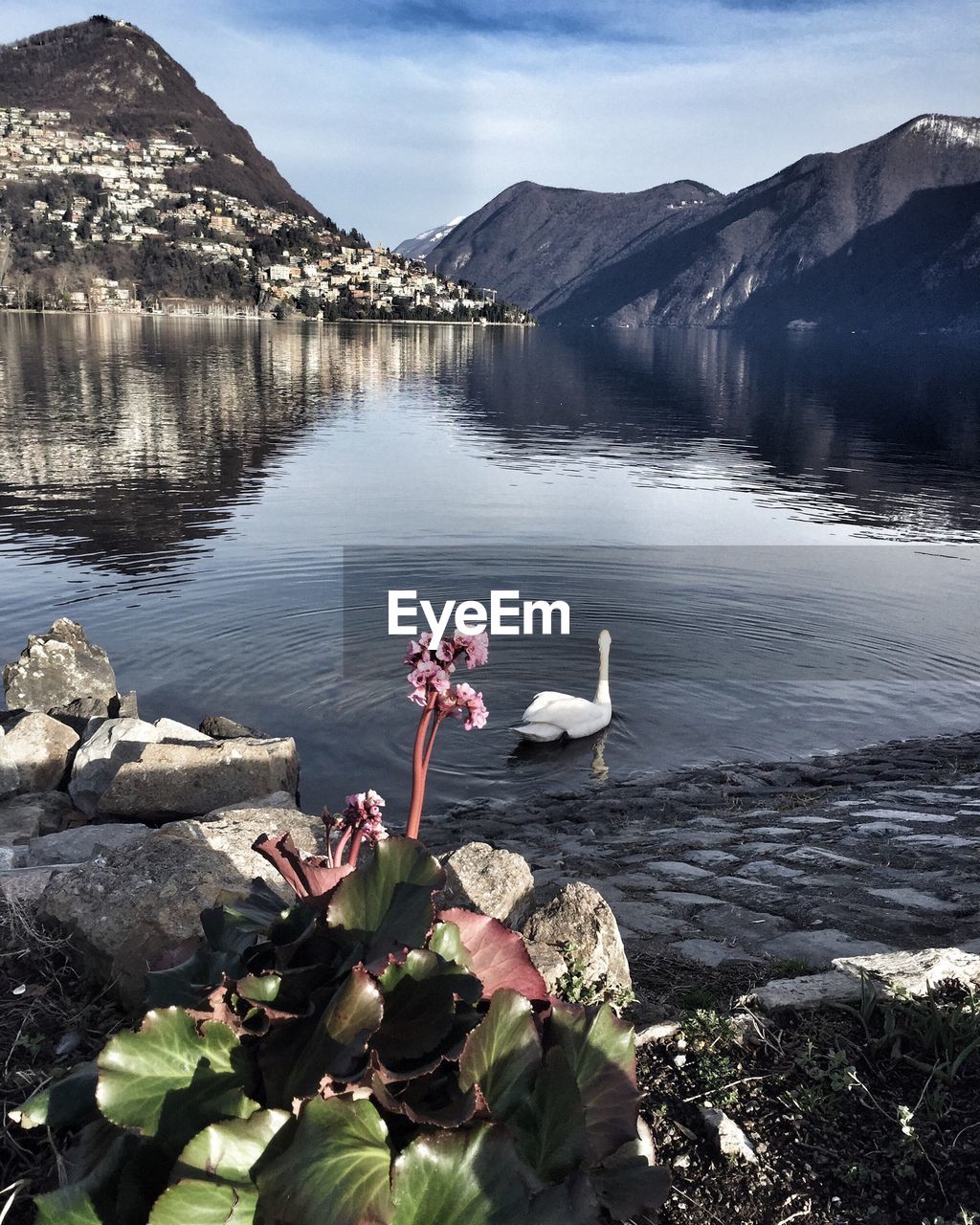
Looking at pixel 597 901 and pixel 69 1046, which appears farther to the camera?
pixel 597 901

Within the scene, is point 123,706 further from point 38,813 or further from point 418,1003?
point 418,1003

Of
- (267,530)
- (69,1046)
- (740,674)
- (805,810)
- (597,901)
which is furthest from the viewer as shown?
(267,530)

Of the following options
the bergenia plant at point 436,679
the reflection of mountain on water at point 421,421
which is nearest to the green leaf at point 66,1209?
the bergenia plant at point 436,679

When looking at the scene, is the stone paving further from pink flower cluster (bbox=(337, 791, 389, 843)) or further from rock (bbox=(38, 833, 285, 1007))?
rock (bbox=(38, 833, 285, 1007))

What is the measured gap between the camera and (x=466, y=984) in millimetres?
2504

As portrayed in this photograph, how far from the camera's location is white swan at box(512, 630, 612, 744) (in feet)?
34.4

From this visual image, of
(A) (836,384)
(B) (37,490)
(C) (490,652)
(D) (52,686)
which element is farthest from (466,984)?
(A) (836,384)

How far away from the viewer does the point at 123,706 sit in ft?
34.2

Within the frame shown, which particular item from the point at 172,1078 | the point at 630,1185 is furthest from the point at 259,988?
the point at 630,1185

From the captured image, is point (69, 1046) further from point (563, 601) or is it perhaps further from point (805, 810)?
point (563, 601)

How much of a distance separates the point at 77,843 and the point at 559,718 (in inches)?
215

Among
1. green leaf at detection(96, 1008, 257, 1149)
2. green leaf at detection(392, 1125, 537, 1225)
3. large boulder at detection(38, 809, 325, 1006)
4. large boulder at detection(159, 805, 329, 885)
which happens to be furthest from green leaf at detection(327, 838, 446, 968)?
large boulder at detection(159, 805, 329, 885)

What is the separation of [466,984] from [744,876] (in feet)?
13.8

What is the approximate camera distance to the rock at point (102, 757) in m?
8.55
